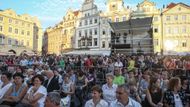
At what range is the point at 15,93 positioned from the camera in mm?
6527

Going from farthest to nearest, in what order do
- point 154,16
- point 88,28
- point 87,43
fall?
point 88,28 → point 87,43 → point 154,16

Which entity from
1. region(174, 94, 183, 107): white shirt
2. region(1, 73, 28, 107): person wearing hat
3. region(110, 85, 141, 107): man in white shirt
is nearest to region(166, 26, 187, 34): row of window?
region(174, 94, 183, 107): white shirt

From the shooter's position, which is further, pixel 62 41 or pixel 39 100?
pixel 62 41

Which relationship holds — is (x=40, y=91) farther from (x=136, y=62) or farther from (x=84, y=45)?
(x=84, y=45)

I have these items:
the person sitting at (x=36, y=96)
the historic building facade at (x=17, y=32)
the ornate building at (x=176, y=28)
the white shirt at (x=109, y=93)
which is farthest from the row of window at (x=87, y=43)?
the person sitting at (x=36, y=96)

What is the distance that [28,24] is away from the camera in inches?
2758

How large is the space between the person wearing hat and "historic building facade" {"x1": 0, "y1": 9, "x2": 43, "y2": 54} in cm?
5548

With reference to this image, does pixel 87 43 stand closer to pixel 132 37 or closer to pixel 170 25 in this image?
pixel 170 25

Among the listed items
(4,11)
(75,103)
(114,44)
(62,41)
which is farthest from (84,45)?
(75,103)

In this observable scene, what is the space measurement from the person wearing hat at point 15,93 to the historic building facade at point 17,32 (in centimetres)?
5548

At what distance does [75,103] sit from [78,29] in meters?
55.3

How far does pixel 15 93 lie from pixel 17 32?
62258mm

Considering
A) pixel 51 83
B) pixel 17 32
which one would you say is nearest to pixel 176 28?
pixel 17 32

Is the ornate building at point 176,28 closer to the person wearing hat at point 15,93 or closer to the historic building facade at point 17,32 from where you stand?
the historic building facade at point 17,32
